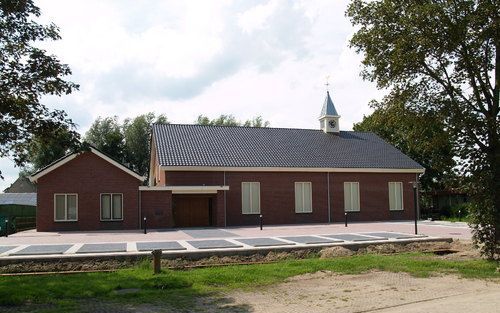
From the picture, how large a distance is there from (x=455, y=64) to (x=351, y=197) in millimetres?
21562

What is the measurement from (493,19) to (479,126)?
9.58 feet

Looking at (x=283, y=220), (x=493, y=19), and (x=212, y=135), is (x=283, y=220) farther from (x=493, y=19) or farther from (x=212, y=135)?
(x=493, y=19)

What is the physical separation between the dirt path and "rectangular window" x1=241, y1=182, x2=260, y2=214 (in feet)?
65.4

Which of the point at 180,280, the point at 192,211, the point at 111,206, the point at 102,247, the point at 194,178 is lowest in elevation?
the point at 180,280

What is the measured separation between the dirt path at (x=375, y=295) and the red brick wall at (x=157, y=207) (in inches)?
713

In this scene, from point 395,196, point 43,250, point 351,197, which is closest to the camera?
point 43,250

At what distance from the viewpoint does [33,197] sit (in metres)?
45.5

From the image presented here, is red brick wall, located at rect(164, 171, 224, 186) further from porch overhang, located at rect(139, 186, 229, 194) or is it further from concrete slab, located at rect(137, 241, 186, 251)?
concrete slab, located at rect(137, 241, 186, 251)

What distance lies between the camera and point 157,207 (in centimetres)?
3006

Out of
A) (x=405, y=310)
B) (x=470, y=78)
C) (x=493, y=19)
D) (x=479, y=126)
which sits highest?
(x=493, y=19)

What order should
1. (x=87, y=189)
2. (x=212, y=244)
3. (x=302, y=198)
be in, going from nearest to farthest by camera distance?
(x=212, y=244), (x=87, y=189), (x=302, y=198)

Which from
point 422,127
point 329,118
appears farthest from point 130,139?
point 422,127

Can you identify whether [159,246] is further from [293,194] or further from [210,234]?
[293,194]

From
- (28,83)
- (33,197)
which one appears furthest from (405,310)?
(33,197)
